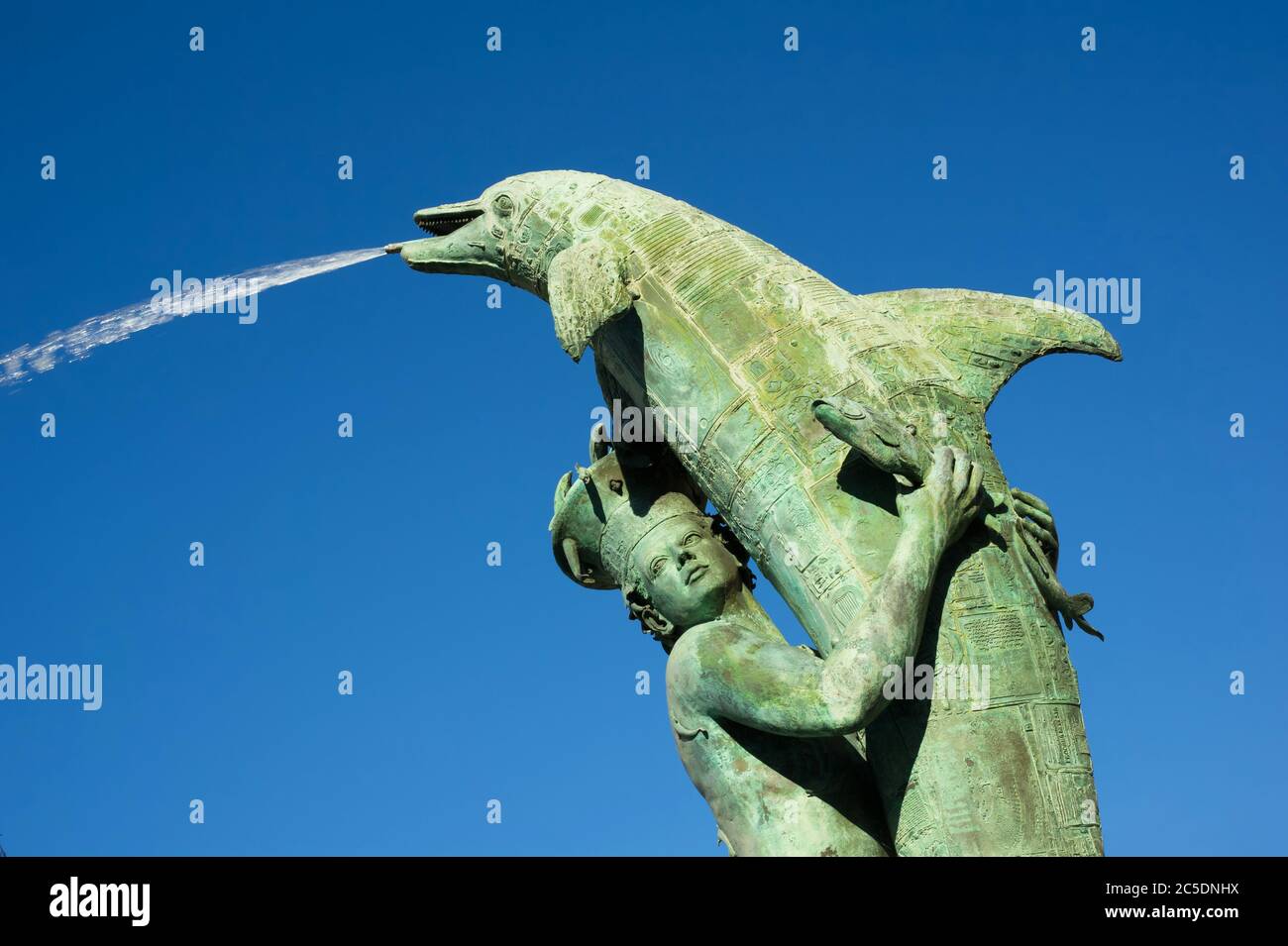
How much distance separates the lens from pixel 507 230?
13242mm

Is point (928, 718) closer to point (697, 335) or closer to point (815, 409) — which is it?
point (815, 409)

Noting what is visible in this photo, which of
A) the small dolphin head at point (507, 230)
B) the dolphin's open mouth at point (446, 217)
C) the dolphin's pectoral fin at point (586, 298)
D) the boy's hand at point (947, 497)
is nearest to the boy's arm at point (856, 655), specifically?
the boy's hand at point (947, 497)

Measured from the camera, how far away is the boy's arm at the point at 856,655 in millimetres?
10508

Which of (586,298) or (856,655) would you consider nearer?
(856,655)

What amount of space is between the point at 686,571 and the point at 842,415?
1.94 m

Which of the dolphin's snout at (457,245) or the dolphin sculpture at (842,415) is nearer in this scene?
the dolphin sculpture at (842,415)

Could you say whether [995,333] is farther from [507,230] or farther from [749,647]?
[507,230]

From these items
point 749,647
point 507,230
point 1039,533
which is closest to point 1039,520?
point 1039,533

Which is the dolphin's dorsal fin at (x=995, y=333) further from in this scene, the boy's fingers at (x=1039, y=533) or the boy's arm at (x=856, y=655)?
the boy's arm at (x=856, y=655)

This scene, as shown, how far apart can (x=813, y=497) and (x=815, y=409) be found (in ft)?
2.46

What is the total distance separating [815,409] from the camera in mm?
10891
